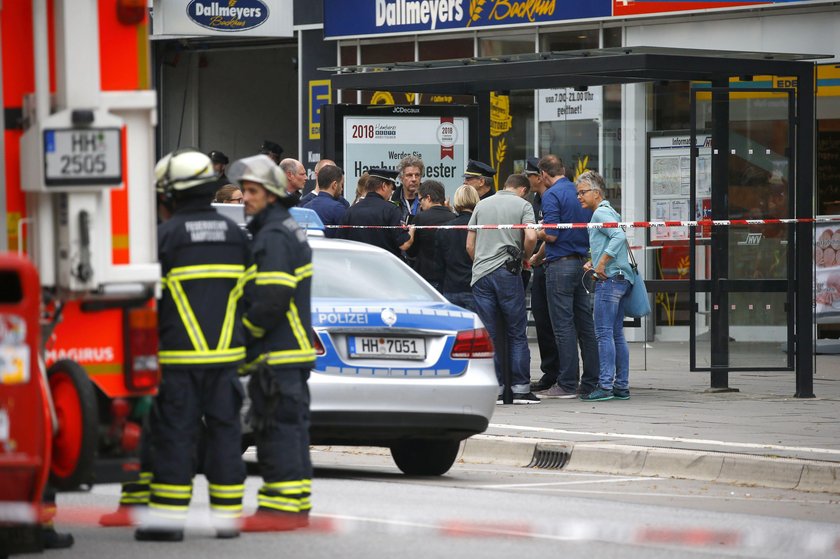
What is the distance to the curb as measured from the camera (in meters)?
11.1

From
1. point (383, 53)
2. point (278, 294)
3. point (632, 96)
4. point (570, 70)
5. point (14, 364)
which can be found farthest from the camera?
point (383, 53)

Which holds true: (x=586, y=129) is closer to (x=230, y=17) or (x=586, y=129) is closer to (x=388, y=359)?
(x=230, y=17)

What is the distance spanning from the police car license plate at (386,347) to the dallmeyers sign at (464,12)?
1128 cm

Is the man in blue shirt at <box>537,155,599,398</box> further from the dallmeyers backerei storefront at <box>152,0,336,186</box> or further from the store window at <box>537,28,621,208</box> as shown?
the dallmeyers backerei storefront at <box>152,0,336,186</box>

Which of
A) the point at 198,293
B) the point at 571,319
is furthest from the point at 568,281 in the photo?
the point at 198,293

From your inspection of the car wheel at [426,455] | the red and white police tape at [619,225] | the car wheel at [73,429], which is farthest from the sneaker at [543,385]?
the car wheel at [73,429]

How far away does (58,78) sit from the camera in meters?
6.90

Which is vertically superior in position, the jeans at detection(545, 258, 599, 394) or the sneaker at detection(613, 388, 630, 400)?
the jeans at detection(545, 258, 599, 394)

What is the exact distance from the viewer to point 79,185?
6.79m

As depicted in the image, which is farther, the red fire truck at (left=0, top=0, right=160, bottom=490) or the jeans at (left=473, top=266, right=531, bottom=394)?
the jeans at (left=473, top=266, right=531, bottom=394)

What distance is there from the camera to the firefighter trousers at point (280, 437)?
27.3 feet

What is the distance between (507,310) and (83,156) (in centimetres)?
832

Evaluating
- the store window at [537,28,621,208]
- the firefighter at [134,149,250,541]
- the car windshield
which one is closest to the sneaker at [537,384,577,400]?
the car windshield

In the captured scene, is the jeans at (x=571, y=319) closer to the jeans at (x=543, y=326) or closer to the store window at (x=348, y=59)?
the jeans at (x=543, y=326)
